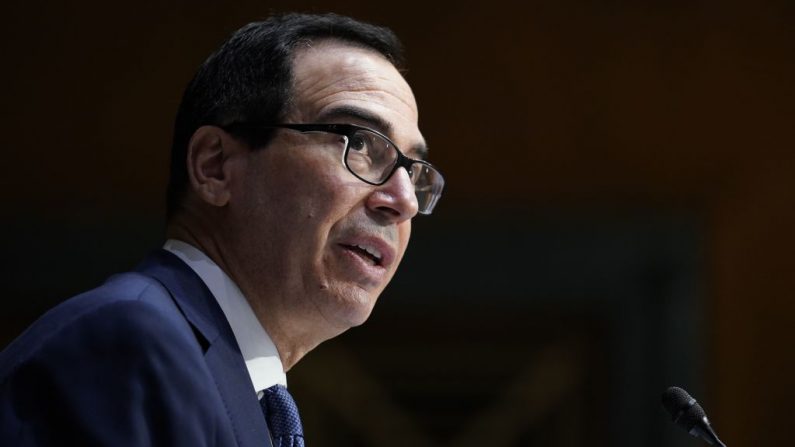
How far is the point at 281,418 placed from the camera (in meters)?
1.54

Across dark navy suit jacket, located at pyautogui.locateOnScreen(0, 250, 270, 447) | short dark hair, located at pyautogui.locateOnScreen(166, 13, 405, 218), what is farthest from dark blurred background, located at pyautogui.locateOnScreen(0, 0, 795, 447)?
dark navy suit jacket, located at pyautogui.locateOnScreen(0, 250, 270, 447)

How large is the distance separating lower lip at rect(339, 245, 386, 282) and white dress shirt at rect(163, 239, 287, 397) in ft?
0.47

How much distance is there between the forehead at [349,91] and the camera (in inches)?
66.7

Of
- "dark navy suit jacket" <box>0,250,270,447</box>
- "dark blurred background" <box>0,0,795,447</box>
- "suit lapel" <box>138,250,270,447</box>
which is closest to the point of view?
"dark navy suit jacket" <box>0,250,270,447</box>

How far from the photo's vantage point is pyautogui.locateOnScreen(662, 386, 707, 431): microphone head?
5.22 feet

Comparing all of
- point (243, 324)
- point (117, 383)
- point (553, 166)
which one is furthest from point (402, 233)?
point (553, 166)

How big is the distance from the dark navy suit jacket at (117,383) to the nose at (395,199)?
369 millimetres

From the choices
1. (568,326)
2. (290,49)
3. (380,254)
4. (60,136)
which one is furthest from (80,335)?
Answer: (568,326)

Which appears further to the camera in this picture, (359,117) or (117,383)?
(359,117)

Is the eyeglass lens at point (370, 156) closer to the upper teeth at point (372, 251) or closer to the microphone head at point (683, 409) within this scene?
the upper teeth at point (372, 251)

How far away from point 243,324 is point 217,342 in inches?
5.3

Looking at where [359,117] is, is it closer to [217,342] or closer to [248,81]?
[248,81]

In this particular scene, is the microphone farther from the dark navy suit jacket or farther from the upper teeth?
the dark navy suit jacket

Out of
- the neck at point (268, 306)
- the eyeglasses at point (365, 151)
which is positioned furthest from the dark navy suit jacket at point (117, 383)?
the eyeglasses at point (365, 151)
